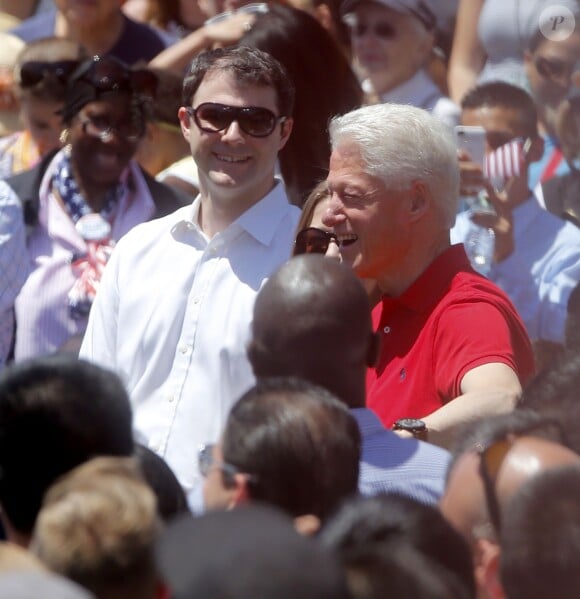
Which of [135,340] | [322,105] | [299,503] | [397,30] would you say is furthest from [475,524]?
[397,30]

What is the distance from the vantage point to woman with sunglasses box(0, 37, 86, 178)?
561 centimetres

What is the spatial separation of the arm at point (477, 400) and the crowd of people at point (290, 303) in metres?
0.01

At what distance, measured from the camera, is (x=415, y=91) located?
561 centimetres

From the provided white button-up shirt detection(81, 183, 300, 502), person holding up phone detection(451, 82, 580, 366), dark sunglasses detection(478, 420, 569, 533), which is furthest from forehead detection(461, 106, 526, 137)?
dark sunglasses detection(478, 420, 569, 533)

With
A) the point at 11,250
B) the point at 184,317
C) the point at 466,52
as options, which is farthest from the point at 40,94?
the point at 184,317

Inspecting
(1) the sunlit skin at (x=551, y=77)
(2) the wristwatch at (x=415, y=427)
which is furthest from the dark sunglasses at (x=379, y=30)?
(2) the wristwatch at (x=415, y=427)

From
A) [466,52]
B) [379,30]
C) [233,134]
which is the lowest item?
[466,52]

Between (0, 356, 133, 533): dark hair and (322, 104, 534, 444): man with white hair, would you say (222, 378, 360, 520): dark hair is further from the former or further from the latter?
(322, 104, 534, 444): man with white hair

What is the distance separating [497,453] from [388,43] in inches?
122

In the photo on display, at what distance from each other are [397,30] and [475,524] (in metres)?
3.23

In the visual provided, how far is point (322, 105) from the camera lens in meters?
5.02

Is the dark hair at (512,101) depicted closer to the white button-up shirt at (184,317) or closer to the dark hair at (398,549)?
the white button-up shirt at (184,317)

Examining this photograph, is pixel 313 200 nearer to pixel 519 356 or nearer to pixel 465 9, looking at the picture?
pixel 519 356

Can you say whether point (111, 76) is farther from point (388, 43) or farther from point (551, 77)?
point (551, 77)
